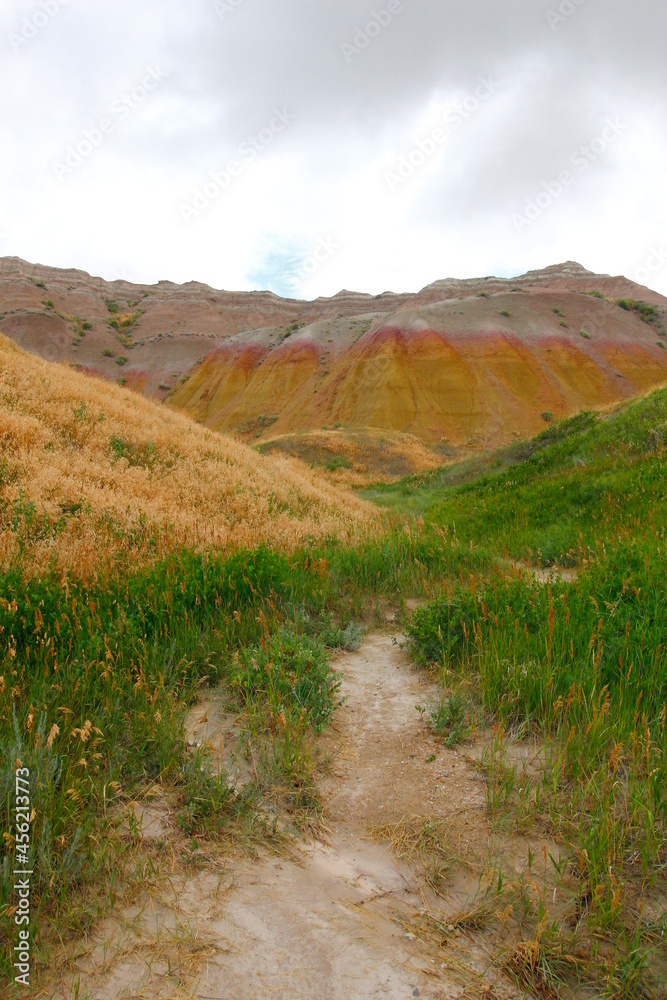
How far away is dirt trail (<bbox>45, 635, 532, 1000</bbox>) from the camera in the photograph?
1713 millimetres

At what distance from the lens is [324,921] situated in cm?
195

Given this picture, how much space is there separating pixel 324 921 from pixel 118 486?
287 inches

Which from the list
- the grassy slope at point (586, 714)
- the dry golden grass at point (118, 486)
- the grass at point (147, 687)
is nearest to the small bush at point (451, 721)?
the grassy slope at point (586, 714)

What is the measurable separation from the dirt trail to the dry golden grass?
3.31 meters

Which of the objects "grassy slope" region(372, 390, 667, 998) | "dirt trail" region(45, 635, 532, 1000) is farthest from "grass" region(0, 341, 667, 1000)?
"dirt trail" region(45, 635, 532, 1000)

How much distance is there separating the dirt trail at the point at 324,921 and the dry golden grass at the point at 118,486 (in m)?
3.31

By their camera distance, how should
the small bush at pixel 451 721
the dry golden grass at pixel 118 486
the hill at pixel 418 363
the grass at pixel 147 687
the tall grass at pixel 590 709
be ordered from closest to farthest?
the tall grass at pixel 590 709 < the grass at pixel 147 687 < the small bush at pixel 451 721 < the dry golden grass at pixel 118 486 < the hill at pixel 418 363

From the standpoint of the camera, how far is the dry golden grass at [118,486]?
5.96 meters

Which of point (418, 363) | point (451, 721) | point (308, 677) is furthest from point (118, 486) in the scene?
point (418, 363)

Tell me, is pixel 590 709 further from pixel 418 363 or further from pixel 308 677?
pixel 418 363

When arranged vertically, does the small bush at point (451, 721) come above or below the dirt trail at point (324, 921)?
above

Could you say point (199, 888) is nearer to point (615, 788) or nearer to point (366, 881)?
point (366, 881)

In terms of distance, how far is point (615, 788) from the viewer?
2.31m

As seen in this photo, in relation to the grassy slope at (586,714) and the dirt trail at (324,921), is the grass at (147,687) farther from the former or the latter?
the grassy slope at (586,714)
